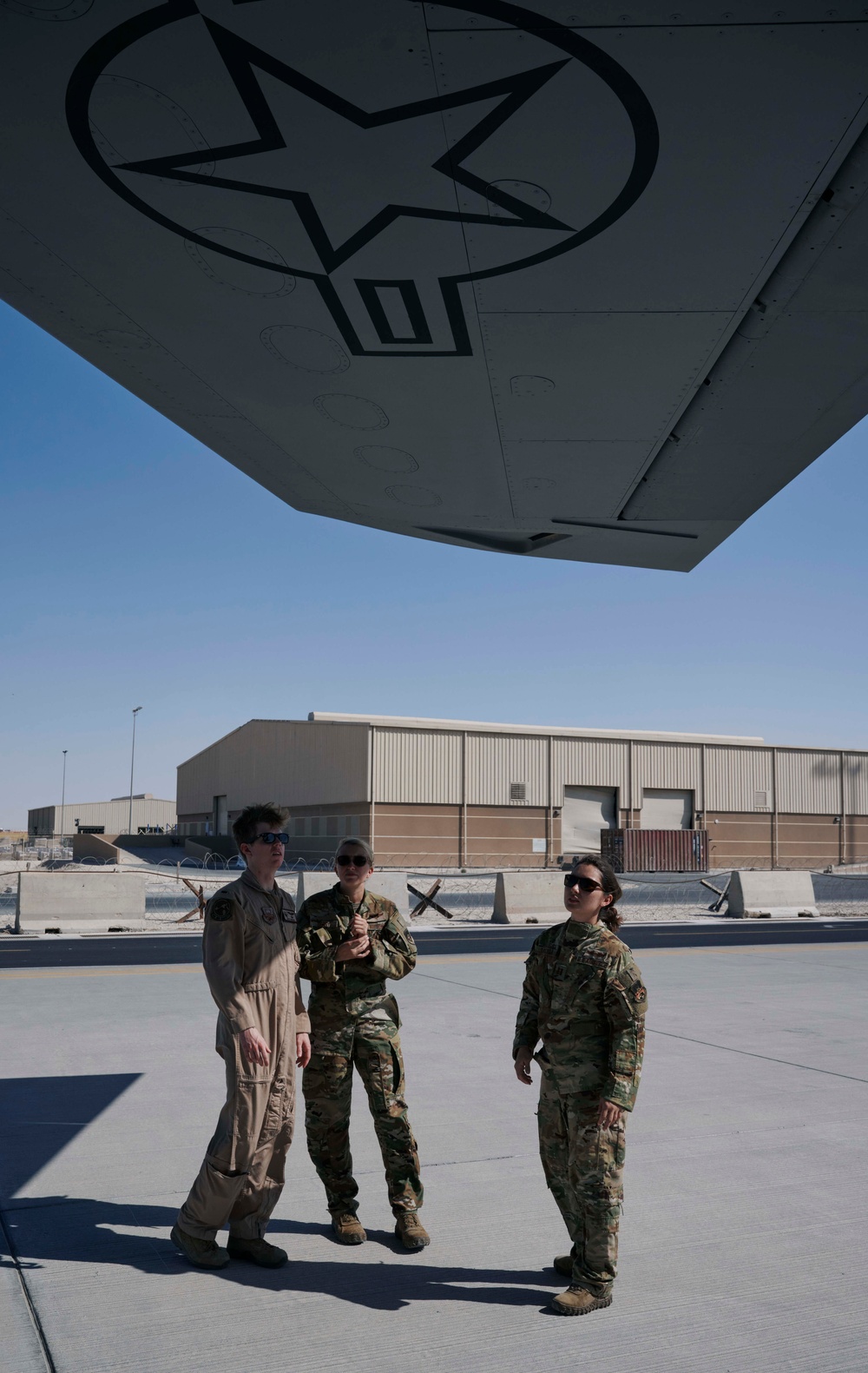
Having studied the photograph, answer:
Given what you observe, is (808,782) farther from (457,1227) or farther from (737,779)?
(457,1227)

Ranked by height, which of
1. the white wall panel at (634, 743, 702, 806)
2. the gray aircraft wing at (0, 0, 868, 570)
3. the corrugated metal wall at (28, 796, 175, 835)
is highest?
the gray aircraft wing at (0, 0, 868, 570)

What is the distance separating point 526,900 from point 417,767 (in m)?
23.1

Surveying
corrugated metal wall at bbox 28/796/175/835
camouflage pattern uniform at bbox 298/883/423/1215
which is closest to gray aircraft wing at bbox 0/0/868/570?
camouflage pattern uniform at bbox 298/883/423/1215

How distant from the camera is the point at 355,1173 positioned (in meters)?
5.66

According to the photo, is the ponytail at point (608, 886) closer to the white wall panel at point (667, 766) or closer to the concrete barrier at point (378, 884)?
the concrete barrier at point (378, 884)

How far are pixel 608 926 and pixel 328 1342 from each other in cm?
190

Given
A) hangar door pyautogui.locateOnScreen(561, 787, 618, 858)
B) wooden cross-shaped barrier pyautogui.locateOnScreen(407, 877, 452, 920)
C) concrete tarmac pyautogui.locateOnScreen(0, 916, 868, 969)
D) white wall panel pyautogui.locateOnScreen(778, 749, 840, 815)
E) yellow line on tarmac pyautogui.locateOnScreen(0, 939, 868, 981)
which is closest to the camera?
yellow line on tarmac pyautogui.locateOnScreen(0, 939, 868, 981)

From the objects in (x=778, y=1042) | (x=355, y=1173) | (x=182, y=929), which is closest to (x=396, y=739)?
(x=182, y=929)

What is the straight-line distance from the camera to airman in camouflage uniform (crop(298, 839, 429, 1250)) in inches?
182

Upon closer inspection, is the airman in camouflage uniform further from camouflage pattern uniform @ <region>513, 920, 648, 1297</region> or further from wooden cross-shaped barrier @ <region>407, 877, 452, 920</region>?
wooden cross-shaped barrier @ <region>407, 877, 452, 920</region>

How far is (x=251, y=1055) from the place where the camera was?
426 cm

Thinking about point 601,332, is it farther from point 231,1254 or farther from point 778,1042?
point 778,1042

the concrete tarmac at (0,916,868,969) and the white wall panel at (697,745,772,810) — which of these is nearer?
the concrete tarmac at (0,916,868,969)

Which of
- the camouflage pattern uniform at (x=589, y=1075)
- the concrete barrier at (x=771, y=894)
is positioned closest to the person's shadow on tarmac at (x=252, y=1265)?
the camouflage pattern uniform at (x=589, y=1075)
